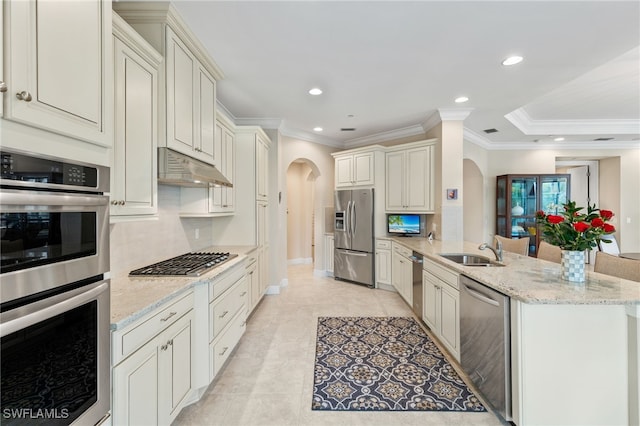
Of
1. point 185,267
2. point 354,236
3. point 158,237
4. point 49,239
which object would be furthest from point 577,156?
point 49,239

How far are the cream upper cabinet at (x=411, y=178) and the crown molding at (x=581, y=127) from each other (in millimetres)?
2110

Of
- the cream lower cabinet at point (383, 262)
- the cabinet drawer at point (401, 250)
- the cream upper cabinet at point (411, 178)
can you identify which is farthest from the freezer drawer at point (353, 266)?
the cream upper cabinet at point (411, 178)

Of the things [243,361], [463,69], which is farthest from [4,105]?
Answer: [463,69]

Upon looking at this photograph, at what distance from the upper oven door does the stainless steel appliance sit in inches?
123

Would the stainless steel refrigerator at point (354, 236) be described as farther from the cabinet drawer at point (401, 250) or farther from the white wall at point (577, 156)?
the white wall at point (577, 156)

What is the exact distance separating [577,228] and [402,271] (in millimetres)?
2597

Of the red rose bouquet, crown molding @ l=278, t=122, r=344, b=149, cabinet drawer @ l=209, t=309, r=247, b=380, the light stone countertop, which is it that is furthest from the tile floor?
crown molding @ l=278, t=122, r=344, b=149

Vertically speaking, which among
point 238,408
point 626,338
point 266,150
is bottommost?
point 238,408

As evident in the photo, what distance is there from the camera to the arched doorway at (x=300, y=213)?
24.1ft

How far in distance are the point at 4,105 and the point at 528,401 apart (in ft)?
9.12

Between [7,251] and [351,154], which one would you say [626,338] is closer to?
[7,251]

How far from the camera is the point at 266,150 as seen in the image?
4.34 meters

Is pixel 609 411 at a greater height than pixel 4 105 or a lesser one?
lesser

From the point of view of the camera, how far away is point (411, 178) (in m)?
4.73
